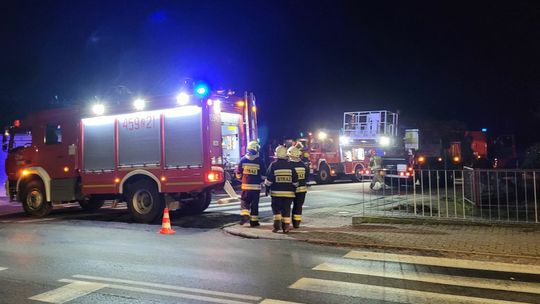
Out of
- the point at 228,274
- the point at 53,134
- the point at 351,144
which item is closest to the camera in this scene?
the point at 228,274

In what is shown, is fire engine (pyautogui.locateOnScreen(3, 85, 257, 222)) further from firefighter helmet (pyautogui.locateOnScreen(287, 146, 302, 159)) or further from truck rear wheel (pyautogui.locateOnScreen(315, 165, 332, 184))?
truck rear wheel (pyautogui.locateOnScreen(315, 165, 332, 184))

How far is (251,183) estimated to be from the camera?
10.4 m

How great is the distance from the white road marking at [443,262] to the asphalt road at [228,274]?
0.05 ft

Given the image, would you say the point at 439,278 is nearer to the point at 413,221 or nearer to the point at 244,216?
the point at 413,221

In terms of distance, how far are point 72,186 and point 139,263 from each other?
6.56 meters

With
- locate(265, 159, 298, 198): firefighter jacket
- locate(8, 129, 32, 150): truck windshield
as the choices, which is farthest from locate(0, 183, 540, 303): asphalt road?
locate(8, 129, 32, 150): truck windshield

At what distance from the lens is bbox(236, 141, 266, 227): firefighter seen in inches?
408

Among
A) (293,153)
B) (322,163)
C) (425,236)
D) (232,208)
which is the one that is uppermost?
(293,153)

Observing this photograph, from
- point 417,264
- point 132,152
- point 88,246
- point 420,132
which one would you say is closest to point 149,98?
point 132,152

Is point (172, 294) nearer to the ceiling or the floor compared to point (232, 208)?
nearer to the floor

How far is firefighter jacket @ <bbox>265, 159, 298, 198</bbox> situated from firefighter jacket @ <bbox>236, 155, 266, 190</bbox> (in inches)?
32.1

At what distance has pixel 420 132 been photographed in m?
23.6

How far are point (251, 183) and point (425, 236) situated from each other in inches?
145

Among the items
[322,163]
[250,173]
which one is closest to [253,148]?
[250,173]
